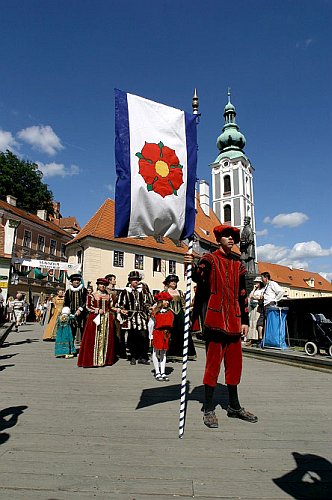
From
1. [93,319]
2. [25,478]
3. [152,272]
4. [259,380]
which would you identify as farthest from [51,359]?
[152,272]

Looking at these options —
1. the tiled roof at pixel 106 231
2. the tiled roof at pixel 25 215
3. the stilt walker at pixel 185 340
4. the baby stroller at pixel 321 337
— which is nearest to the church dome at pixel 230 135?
the tiled roof at pixel 106 231

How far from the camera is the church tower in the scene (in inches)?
2569

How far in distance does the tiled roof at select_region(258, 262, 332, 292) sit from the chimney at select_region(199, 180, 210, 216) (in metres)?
22.6

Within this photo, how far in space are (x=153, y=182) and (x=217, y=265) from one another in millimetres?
1261

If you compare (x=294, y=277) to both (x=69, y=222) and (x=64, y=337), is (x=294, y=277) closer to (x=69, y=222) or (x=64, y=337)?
(x=69, y=222)

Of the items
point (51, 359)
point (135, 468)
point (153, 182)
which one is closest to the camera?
point (135, 468)

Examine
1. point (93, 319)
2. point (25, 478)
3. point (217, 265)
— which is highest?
point (217, 265)

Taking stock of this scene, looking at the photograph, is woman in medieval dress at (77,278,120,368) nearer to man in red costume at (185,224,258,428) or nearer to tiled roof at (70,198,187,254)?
man in red costume at (185,224,258,428)

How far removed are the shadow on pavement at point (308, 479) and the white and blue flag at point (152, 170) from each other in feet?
8.22

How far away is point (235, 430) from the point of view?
3291 mm

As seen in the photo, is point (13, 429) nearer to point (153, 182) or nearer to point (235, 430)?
point (235, 430)

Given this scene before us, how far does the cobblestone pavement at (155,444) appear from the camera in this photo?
84.8 inches

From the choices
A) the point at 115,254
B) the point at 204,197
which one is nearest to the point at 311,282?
the point at 204,197

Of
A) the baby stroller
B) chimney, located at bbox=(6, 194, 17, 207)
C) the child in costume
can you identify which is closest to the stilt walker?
the child in costume
